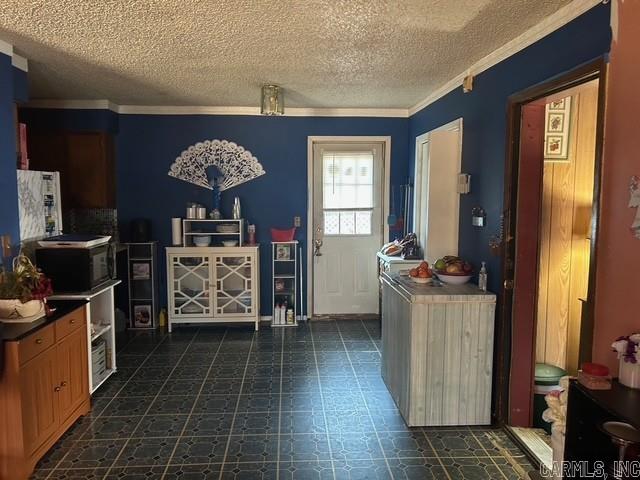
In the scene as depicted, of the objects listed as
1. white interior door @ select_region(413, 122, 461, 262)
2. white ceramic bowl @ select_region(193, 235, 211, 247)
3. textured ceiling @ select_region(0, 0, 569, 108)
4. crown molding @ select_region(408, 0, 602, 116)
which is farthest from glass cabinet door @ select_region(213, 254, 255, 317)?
crown molding @ select_region(408, 0, 602, 116)

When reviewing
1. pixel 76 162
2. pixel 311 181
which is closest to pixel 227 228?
pixel 311 181

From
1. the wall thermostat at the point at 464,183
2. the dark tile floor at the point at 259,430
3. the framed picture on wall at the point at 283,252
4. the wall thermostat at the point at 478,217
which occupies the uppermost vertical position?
the wall thermostat at the point at 464,183

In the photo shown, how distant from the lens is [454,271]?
126 inches

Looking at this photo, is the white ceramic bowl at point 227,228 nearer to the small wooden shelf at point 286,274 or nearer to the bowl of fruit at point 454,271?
the small wooden shelf at point 286,274

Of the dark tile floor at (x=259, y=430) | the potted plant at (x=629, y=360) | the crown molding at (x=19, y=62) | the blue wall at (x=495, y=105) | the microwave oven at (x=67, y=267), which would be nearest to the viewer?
the potted plant at (x=629, y=360)

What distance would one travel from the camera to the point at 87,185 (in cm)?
482

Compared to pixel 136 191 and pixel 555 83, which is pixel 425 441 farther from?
pixel 136 191

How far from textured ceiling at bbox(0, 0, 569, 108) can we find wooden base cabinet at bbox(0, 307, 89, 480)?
1.69m

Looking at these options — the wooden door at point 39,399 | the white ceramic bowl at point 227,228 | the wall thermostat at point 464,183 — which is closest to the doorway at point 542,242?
the wall thermostat at point 464,183

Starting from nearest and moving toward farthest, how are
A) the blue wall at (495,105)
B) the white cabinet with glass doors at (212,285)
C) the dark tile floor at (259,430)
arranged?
the blue wall at (495,105), the dark tile floor at (259,430), the white cabinet with glass doors at (212,285)

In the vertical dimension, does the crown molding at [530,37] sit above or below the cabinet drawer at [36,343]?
above

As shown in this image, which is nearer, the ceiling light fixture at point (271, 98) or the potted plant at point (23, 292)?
the potted plant at point (23, 292)

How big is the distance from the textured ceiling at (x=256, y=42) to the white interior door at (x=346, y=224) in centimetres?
114

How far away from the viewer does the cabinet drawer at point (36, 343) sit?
7.80 feet
